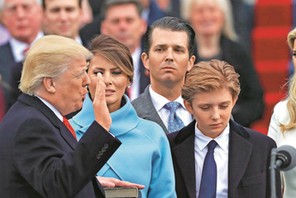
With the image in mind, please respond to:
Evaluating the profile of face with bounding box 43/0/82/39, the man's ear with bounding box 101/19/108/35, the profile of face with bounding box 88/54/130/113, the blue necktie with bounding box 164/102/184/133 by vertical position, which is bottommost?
the man's ear with bounding box 101/19/108/35

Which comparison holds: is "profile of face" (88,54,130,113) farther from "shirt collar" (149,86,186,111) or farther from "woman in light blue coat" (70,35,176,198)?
"shirt collar" (149,86,186,111)

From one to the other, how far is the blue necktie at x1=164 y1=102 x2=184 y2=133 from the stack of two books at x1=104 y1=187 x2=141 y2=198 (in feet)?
3.18

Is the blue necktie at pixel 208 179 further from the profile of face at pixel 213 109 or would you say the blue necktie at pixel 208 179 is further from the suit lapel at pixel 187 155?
the profile of face at pixel 213 109

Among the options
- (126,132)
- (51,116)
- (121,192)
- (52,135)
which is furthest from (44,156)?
(126,132)

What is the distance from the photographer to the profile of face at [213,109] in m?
6.89

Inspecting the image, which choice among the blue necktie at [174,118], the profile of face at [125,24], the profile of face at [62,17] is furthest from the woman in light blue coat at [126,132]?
the profile of face at [125,24]

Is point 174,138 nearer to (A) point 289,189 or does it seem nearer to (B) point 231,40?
(A) point 289,189

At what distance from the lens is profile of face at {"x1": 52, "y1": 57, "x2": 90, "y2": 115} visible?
6.14m

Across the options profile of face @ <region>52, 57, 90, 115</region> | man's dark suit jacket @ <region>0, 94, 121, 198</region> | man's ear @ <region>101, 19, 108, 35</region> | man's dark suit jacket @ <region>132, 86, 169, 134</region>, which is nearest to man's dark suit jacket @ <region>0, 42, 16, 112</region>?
man's ear @ <region>101, 19, 108, 35</region>

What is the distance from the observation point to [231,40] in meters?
11.2

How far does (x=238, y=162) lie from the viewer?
271 inches

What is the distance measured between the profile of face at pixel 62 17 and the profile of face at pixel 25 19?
278 millimetres

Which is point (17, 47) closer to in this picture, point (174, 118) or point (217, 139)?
point (174, 118)

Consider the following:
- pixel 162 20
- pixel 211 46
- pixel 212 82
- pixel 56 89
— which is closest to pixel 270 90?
pixel 211 46
